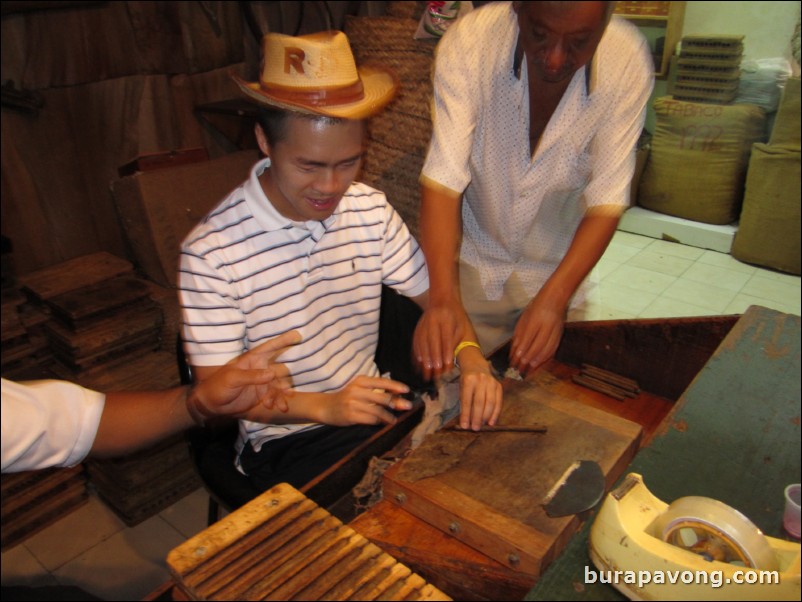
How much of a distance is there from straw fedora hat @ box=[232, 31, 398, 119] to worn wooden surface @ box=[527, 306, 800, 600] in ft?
3.53

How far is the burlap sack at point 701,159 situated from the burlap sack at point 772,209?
0.57 feet

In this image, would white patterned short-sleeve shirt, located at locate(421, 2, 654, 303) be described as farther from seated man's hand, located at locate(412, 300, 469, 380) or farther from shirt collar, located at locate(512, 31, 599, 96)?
seated man's hand, located at locate(412, 300, 469, 380)

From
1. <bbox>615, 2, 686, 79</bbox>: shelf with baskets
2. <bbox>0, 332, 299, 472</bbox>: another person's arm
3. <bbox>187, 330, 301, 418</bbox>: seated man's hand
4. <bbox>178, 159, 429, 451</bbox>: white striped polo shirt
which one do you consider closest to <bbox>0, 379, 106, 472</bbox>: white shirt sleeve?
<bbox>0, 332, 299, 472</bbox>: another person's arm

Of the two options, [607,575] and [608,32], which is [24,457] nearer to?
[607,575]

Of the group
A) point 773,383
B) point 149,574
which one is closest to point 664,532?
point 773,383

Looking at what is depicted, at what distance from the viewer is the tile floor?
2586 mm

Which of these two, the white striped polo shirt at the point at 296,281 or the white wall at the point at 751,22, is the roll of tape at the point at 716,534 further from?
the white wall at the point at 751,22

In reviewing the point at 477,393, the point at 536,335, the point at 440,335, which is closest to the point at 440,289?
the point at 440,335

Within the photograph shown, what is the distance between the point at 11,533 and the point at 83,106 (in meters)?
2.23

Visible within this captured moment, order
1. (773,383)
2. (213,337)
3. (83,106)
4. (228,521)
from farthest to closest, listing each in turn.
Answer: (83,106), (213,337), (773,383), (228,521)

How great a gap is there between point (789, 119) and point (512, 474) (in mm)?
4389

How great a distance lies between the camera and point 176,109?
11.8ft

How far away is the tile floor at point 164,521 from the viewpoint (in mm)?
2586

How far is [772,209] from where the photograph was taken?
170 inches
